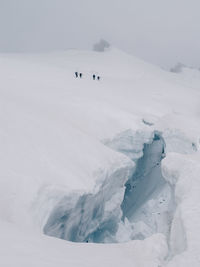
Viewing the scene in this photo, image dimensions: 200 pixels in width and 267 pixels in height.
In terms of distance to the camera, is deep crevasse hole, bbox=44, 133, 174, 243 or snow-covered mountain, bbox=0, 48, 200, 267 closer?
snow-covered mountain, bbox=0, 48, 200, 267

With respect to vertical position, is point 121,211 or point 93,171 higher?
point 93,171

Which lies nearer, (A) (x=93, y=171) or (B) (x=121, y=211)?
(A) (x=93, y=171)

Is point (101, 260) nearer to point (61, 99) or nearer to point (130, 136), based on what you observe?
point (130, 136)

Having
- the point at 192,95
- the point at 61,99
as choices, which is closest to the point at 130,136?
the point at 61,99

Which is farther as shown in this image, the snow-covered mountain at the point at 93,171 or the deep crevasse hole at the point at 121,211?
the deep crevasse hole at the point at 121,211
